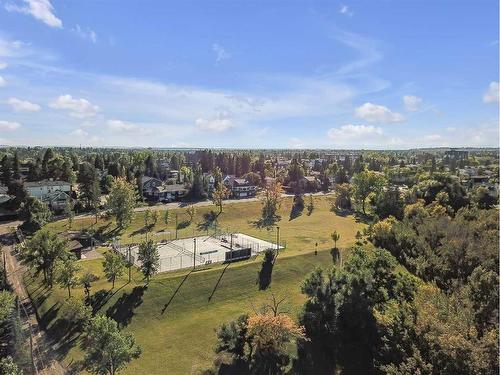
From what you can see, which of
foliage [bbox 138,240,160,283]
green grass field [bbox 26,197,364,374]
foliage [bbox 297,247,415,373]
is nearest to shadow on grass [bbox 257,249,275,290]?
green grass field [bbox 26,197,364,374]

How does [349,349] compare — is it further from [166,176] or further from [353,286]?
[166,176]

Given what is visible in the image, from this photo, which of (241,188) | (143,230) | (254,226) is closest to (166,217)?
(143,230)

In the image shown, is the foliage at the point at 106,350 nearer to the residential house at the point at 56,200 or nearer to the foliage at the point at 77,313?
the foliage at the point at 77,313

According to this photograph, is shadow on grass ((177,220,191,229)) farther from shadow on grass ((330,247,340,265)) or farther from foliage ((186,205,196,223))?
shadow on grass ((330,247,340,265))

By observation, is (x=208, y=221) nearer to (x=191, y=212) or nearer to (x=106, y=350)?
(x=191, y=212)

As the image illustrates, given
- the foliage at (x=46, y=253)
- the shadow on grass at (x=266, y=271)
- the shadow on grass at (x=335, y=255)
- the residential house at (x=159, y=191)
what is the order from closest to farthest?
the foliage at (x=46, y=253) < the shadow on grass at (x=266, y=271) < the shadow on grass at (x=335, y=255) < the residential house at (x=159, y=191)

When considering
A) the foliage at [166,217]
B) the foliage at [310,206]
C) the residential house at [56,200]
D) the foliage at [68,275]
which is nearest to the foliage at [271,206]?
the foliage at [310,206]
